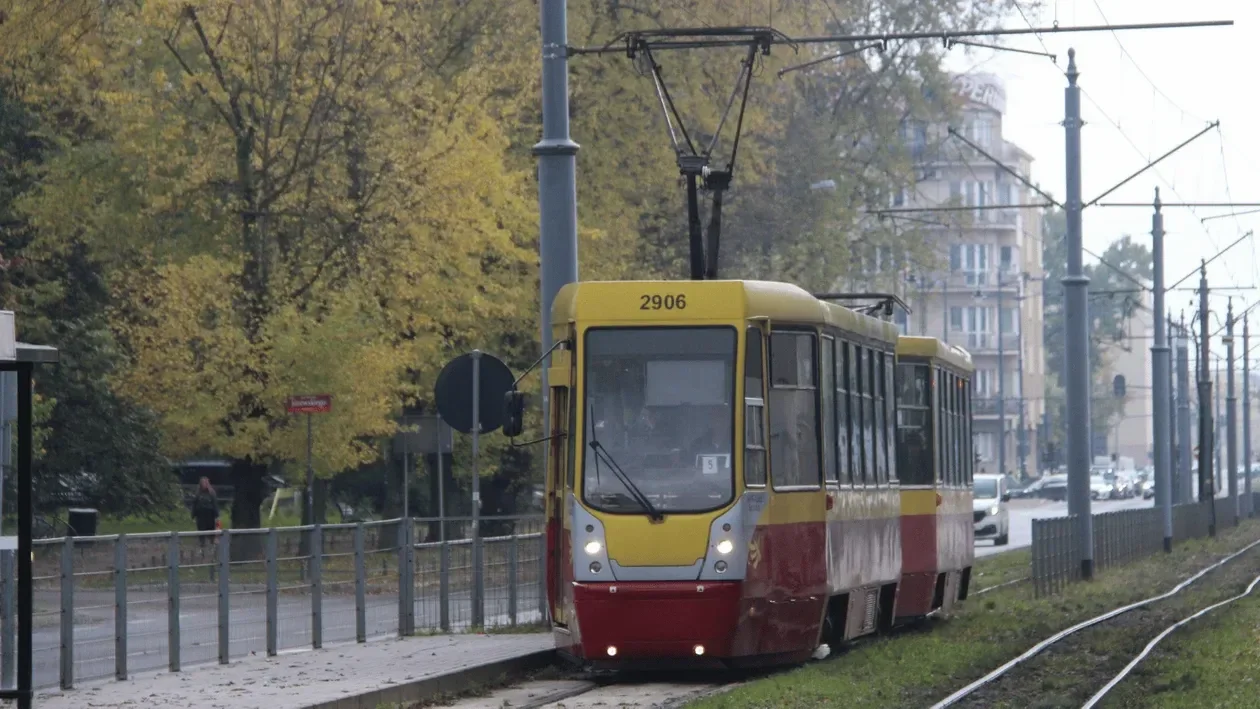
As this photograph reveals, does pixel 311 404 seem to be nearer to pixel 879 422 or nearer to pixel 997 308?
pixel 879 422

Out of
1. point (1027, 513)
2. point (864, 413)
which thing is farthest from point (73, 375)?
point (1027, 513)

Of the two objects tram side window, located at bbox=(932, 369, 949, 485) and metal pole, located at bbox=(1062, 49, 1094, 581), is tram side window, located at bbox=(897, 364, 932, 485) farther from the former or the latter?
metal pole, located at bbox=(1062, 49, 1094, 581)

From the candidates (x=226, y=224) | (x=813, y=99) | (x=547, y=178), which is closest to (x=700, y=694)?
(x=547, y=178)

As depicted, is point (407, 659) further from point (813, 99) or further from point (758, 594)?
point (813, 99)

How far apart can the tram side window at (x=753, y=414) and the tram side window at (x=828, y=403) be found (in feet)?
3.17

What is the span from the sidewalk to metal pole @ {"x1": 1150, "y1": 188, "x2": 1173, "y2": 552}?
2889 centimetres

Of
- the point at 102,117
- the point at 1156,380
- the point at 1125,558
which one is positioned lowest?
the point at 1125,558

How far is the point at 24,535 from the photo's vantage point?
11.6 metres

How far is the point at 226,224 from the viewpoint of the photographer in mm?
32938

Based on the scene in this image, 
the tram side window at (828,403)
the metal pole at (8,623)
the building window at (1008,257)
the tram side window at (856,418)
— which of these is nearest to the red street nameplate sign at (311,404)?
the tram side window at (856,418)

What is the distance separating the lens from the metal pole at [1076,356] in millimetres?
33938

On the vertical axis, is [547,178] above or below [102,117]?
below

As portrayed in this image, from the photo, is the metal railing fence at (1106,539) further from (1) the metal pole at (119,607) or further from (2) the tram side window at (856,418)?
(1) the metal pole at (119,607)

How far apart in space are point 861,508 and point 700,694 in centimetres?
365
